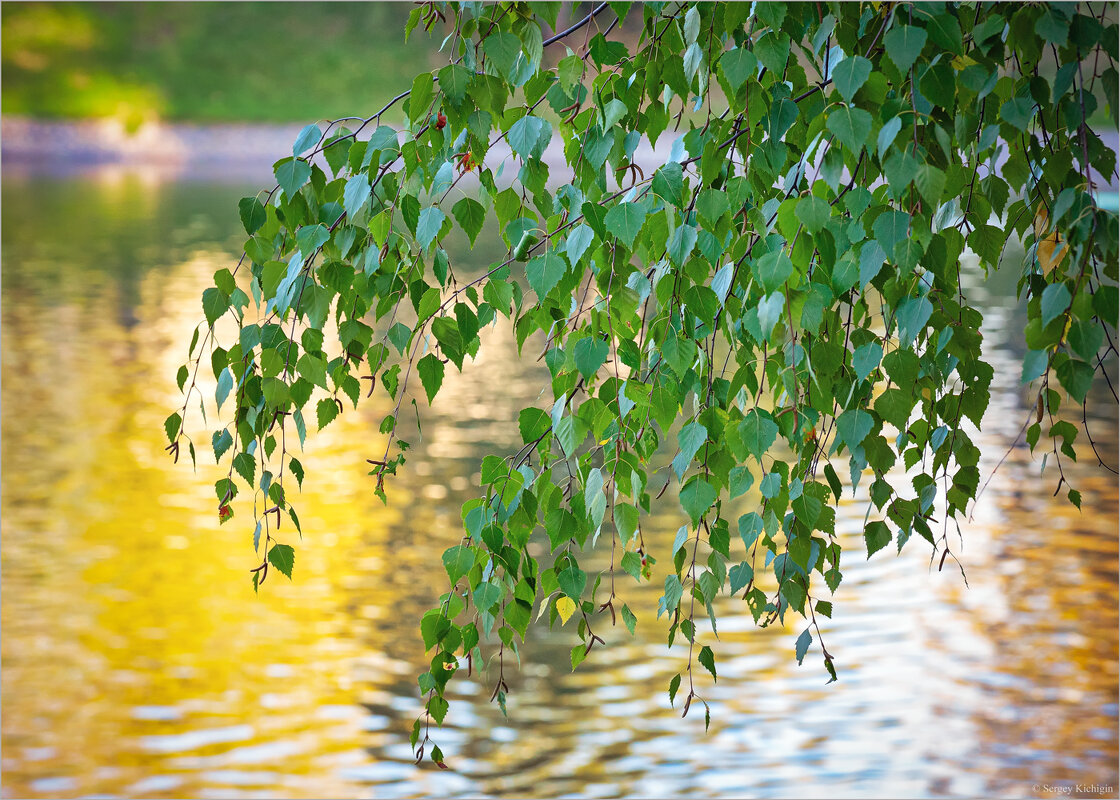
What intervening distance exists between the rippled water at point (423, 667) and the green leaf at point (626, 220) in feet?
11.9

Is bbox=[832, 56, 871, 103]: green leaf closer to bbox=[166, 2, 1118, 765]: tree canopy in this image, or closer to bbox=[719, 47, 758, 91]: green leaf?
bbox=[166, 2, 1118, 765]: tree canopy

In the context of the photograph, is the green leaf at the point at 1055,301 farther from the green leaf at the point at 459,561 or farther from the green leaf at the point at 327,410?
the green leaf at the point at 327,410

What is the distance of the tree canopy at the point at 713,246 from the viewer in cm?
120

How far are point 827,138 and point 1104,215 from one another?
0.97 feet

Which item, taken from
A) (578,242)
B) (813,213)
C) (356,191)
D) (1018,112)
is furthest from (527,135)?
(1018,112)

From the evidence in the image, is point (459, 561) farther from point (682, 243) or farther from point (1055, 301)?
point (1055, 301)

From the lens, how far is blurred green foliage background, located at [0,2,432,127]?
36.8 meters

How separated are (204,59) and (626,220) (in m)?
42.5

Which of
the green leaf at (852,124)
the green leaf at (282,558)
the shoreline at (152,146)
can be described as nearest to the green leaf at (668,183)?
the green leaf at (852,124)

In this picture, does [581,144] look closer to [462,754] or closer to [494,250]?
[462,754]

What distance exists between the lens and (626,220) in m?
1.25

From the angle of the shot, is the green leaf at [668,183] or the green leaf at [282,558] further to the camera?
the green leaf at [282,558]

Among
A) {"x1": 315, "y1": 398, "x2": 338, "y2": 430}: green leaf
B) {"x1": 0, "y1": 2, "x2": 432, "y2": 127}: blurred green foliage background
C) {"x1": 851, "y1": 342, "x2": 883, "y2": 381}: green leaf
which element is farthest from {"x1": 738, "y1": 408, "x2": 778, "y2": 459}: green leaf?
{"x1": 0, "y1": 2, "x2": 432, "y2": 127}: blurred green foliage background

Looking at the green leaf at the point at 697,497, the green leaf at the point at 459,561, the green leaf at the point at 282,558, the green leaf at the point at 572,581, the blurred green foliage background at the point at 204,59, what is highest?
the blurred green foliage background at the point at 204,59
